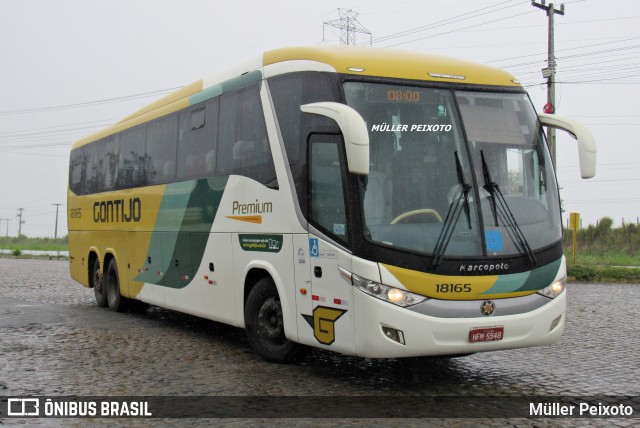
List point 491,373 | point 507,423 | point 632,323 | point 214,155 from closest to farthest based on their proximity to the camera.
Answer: point 507,423 < point 491,373 < point 214,155 < point 632,323

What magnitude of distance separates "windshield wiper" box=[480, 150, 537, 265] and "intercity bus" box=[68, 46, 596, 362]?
14 millimetres

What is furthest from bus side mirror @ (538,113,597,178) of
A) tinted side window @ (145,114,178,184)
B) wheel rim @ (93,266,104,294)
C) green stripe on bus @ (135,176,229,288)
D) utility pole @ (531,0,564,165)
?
utility pole @ (531,0,564,165)

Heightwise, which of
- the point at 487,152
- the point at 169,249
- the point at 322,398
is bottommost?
the point at 322,398

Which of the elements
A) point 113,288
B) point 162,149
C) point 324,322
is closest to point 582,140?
point 324,322

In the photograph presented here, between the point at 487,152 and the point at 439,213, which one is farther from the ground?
the point at 487,152

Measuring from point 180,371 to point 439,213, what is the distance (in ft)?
11.0

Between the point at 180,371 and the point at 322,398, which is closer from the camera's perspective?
the point at 322,398

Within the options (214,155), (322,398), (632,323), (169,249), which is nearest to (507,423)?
(322,398)

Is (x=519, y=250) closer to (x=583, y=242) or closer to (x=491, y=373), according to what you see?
(x=491, y=373)

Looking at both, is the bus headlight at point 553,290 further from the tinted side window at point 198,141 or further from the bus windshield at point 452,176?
the tinted side window at point 198,141

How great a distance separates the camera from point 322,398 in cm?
768

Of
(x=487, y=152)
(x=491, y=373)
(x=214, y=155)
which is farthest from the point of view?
(x=214, y=155)

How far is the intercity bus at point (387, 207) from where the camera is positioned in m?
7.75

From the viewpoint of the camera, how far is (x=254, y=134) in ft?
32.3
